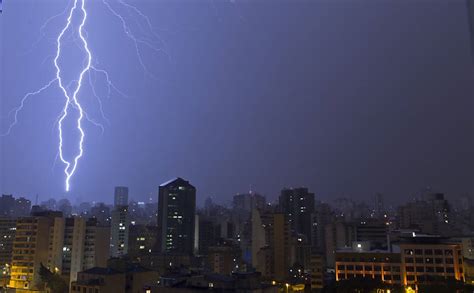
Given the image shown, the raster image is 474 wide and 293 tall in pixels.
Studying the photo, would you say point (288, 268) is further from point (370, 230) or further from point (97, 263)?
point (97, 263)

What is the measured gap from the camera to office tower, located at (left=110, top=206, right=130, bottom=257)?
16234 mm

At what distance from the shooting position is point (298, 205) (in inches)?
829

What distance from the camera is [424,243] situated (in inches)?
358

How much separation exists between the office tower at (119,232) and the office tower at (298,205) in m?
7.66

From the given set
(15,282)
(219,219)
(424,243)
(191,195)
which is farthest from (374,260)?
(219,219)

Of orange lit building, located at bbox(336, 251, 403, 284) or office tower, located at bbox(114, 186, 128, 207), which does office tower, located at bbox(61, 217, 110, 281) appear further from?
office tower, located at bbox(114, 186, 128, 207)

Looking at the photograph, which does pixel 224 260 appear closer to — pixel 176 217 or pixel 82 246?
pixel 82 246

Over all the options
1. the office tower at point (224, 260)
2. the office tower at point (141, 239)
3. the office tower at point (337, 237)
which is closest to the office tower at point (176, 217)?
the office tower at point (141, 239)

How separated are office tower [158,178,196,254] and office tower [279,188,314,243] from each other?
4.63 meters

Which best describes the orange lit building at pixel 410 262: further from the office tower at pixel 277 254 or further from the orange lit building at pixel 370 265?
the office tower at pixel 277 254

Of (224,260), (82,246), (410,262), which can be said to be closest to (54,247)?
(82,246)

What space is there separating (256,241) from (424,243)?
709 centimetres

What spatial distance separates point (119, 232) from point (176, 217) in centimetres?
294

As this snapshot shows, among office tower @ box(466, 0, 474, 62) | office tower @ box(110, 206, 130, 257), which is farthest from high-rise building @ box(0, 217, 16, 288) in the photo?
office tower @ box(466, 0, 474, 62)
